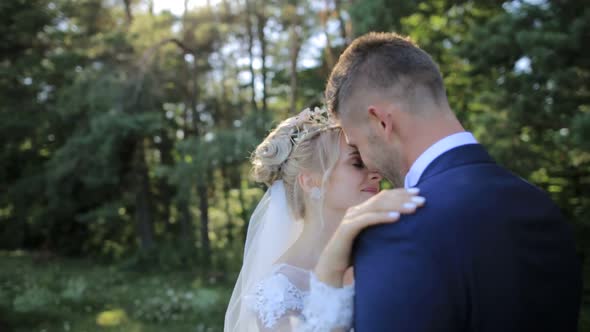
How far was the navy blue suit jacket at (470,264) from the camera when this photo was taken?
1.52 meters

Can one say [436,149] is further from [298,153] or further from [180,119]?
[180,119]

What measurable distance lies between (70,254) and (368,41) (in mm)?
25803

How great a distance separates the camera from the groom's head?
1.84 metres

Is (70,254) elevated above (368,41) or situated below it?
below

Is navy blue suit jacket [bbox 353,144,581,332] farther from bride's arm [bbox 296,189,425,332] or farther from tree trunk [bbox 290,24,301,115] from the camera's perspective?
tree trunk [bbox 290,24,301,115]

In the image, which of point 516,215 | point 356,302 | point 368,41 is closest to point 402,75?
point 368,41

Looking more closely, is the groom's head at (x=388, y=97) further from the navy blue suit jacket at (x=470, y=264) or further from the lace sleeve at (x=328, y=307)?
the lace sleeve at (x=328, y=307)

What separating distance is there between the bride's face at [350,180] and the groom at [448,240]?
114 cm

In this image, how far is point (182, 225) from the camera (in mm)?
24172

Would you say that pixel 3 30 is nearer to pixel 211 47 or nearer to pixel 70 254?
pixel 211 47

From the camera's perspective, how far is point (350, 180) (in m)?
3.07

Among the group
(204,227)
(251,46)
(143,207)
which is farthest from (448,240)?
(251,46)

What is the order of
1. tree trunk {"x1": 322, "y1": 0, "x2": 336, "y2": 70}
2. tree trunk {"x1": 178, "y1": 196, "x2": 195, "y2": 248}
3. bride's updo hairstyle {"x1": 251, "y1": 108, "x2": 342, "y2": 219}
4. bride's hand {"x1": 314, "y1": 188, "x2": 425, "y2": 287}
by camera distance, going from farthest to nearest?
tree trunk {"x1": 178, "y1": 196, "x2": 195, "y2": 248} < tree trunk {"x1": 322, "y1": 0, "x2": 336, "y2": 70} < bride's updo hairstyle {"x1": 251, "y1": 108, "x2": 342, "y2": 219} < bride's hand {"x1": 314, "y1": 188, "x2": 425, "y2": 287}

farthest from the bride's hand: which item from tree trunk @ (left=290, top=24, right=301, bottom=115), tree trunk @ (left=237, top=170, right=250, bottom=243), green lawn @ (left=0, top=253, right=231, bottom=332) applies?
tree trunk @ (left=237, top=170, right=250, bottom=243)
